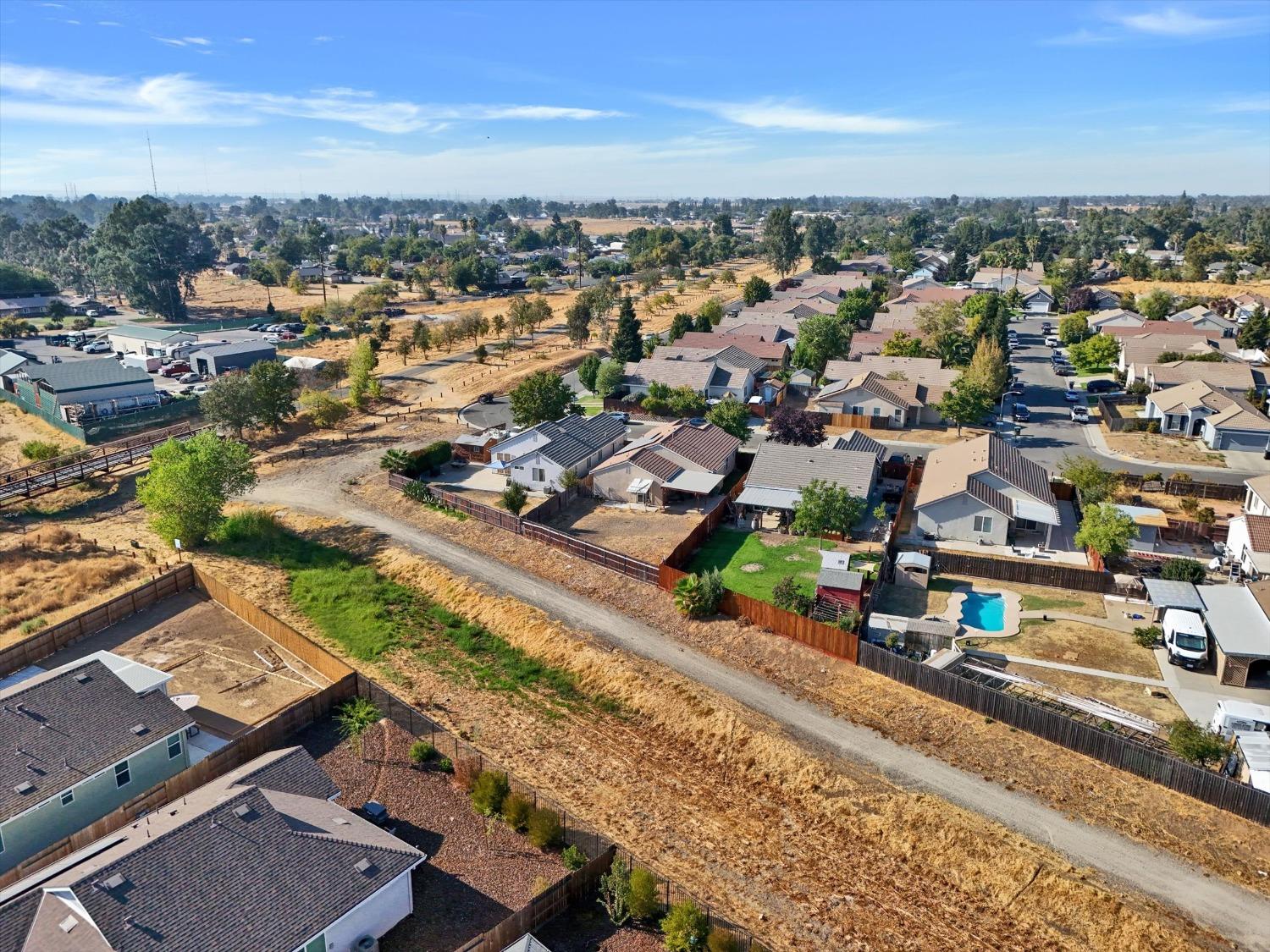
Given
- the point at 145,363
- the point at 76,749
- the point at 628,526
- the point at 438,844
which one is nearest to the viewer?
the point at 438,844

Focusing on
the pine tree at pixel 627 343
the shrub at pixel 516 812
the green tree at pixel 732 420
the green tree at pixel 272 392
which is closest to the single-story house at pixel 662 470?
the green tree at pixel 732 420

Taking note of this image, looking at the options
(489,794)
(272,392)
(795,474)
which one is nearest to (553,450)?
(795,474)

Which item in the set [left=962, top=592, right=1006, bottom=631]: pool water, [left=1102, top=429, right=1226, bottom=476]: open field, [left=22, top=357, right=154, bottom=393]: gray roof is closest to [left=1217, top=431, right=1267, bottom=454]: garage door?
[left=1102, top=429, right=1226, bottom=476]: open field

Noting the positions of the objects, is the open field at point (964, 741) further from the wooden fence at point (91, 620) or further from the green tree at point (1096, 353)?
the green tree at point (1096, 353)

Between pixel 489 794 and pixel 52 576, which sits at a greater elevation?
pixel 52 576

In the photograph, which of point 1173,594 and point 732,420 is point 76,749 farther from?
point 732,420

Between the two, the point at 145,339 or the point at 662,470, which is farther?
the point at 145,339
